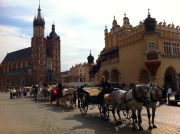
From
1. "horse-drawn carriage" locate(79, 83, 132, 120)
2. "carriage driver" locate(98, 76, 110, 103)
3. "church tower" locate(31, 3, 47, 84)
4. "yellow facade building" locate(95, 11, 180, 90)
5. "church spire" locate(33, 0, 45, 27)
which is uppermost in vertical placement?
"church spire" locate(33, 0, 45, 27)

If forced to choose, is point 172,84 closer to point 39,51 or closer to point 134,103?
point 134,103

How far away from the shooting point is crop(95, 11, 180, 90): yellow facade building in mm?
40312

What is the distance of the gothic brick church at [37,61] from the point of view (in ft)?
424

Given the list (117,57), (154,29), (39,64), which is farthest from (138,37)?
(39,64)

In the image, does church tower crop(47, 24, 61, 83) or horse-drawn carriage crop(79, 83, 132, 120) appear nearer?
horse-drawn carriage crop(79, 83, 132, 120)

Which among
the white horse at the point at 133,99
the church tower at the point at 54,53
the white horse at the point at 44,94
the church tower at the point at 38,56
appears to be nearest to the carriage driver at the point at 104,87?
the white horse at the point at 133,99

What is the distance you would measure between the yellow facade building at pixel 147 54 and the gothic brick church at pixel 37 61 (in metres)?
75.4

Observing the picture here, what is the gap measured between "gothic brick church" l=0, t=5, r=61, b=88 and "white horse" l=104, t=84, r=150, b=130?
108m

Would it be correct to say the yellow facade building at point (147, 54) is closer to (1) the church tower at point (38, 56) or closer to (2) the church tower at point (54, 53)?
(1) the church tower at point (38, 56)

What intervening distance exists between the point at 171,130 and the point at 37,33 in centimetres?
12589

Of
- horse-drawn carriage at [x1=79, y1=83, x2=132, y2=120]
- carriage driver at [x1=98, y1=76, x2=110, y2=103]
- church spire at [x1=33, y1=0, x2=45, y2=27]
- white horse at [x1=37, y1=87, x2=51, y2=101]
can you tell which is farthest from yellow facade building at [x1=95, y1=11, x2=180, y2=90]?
church spire at [x1=33, y1=0, x2=45, y2=27]

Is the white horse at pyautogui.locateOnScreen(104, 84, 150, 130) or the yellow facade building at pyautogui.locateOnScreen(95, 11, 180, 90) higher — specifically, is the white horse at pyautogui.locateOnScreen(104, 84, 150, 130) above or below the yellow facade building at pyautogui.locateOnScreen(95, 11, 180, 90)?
below

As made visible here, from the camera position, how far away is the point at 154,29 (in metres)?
40.9

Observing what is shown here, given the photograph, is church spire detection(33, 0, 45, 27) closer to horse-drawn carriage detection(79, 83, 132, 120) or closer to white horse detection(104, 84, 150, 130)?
horse-drawn carriage detection(79, 83, 132, 120)
